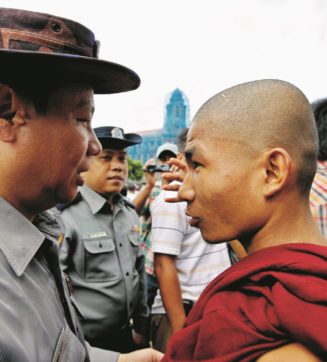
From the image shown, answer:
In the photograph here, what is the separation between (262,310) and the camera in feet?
3.11

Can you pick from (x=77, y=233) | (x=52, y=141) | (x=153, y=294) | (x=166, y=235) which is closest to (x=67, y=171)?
(x=52, y=141)

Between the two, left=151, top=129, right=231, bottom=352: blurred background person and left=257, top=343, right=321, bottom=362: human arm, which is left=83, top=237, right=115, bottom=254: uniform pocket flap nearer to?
left=151, top=129, right=231, bottom=352: blurred background person

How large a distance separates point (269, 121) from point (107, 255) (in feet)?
7.18

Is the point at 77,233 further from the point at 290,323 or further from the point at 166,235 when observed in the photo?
the point at 290,323

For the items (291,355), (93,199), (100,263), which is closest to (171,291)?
(100,263)

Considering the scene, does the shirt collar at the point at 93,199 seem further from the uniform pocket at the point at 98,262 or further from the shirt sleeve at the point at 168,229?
the shirt sleeve at the point at 168,229

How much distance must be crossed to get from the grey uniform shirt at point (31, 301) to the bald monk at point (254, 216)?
0.42m

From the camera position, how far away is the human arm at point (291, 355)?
86 centimetres

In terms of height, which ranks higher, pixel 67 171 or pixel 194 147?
pixel 194 147

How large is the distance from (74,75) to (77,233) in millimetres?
1821

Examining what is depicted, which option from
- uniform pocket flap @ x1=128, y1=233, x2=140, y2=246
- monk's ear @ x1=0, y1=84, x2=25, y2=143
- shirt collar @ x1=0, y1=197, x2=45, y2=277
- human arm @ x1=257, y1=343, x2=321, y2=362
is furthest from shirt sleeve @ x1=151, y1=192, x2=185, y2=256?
human arm @ x1=257, y1=343, x2=321, y2=362

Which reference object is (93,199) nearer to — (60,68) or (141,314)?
(141,314)

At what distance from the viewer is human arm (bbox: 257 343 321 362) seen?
33.7 inches

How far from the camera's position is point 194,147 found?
127 cm
